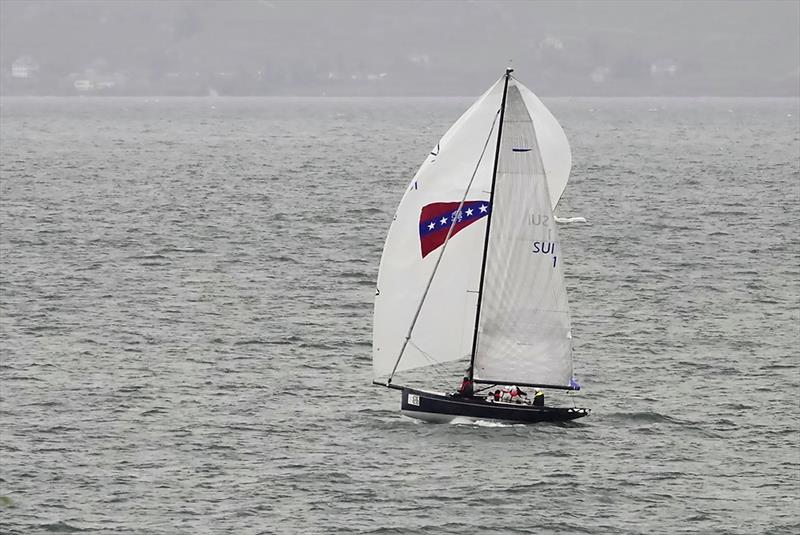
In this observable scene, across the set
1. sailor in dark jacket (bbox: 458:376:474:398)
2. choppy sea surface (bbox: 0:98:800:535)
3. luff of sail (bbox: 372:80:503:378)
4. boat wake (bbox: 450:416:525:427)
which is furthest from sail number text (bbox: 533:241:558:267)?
choppy sea surface (bbox: 0:98:800:535)

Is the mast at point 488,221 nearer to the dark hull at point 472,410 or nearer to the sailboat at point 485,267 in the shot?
the sailboat at point 485,267

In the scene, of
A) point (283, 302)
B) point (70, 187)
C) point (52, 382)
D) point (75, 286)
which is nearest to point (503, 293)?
point (52, 382)

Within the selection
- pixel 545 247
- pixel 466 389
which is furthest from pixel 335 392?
pixel 545 247

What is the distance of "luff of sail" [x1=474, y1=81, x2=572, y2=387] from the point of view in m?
48.8

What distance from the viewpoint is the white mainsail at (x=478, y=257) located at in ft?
160

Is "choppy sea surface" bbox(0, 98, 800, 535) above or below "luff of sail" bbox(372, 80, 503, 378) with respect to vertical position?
below

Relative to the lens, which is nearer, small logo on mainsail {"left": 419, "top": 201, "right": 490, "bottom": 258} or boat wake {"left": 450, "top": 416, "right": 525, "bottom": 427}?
small logo on mainsail {"left": 419, "top": 201, "right": 490, "bottom": 258}

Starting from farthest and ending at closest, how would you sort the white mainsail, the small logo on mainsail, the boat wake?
the boat wake, the small logo on mainsail, the white mainsail

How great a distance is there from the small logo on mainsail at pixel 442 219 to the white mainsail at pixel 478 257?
0.03 m

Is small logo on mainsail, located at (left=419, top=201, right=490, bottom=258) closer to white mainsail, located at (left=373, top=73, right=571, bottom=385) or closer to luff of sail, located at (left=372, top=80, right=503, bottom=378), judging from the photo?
white mainsail, located at (left=373, top=73, right=571, bottom=385)

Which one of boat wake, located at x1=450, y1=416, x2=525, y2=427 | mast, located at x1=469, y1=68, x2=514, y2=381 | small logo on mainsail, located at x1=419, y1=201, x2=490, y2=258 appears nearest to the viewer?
mast, located at x1=469, y1=68, x2=514, y2=381

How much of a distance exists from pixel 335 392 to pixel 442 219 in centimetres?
1015

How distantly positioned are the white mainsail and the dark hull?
1053mm

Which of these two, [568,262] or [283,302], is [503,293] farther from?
[568,262]
